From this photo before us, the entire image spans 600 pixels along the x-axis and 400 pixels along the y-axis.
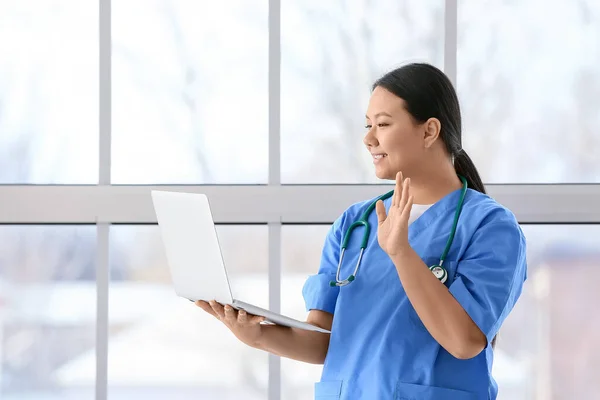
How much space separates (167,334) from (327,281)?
981mm

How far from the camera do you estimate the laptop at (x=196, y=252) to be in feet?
4.53

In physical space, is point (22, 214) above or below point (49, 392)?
above

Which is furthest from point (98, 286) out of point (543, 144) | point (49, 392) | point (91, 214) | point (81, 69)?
point (543, 144)

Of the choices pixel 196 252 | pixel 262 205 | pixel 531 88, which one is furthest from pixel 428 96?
pixel 531 88

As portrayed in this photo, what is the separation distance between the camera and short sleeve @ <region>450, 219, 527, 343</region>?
1333 mm

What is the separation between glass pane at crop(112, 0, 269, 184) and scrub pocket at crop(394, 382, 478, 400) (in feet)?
3.85

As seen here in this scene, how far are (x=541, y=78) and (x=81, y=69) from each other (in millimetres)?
1427

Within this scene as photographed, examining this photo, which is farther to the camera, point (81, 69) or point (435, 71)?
point (81, 69)

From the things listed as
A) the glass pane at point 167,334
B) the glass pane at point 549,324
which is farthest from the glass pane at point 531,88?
the glass pane at point 167,334

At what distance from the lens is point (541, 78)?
2.43 meters

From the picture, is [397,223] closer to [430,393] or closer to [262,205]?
[430,393]

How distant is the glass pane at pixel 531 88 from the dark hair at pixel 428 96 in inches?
38.4

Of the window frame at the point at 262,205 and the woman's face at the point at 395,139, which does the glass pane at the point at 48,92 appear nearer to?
the window frame at the point at 262,205

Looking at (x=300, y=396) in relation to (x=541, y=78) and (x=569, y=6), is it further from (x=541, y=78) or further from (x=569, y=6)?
(x=569, y=6)
